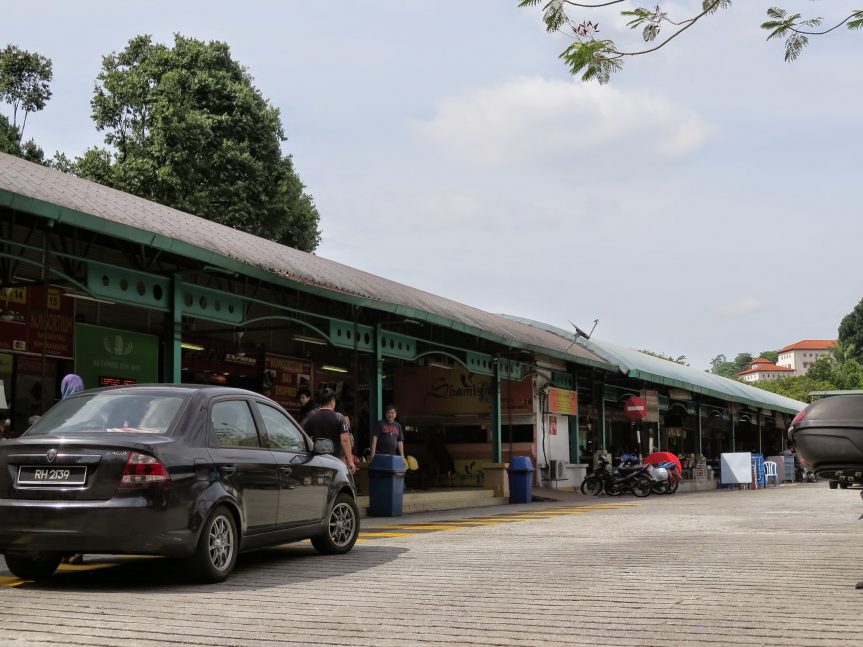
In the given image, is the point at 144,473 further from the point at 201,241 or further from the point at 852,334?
the point at 852,334

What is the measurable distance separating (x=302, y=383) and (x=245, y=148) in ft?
43.6

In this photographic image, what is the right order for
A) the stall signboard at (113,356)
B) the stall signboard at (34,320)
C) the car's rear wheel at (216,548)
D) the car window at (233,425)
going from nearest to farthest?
the car's rear wheel at (216,548) → the car window at (233,425) → the stall signboard at (34,320) → the stall signboard at (113,356)

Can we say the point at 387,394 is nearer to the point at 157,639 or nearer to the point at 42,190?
the point at 42,190

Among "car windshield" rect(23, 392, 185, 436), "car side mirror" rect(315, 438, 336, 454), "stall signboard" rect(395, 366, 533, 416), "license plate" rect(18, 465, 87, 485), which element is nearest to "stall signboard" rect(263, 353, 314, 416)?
"stall signboard" rect(395, 366, 533, 416)

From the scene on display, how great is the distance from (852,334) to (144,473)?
139 m

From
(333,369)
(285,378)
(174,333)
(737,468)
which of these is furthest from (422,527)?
(737,468)

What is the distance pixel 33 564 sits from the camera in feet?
25.3

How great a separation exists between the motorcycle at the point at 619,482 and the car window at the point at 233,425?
60.6ft

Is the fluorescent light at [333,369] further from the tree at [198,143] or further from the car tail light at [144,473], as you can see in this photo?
the car tail light at [144,473]

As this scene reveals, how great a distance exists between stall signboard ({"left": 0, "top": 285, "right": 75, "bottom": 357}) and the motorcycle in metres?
15.0

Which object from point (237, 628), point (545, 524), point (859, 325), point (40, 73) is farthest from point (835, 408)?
point (859, 325)

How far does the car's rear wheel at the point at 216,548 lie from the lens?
7.39m

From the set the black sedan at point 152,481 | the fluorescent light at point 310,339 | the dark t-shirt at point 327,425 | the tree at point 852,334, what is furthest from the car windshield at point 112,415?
the tree at point 852,334

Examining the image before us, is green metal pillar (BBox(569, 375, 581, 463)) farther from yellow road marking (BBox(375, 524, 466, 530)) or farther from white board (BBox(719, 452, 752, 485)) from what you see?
yellow road marking (BBox(375, 524, 466, 530))
